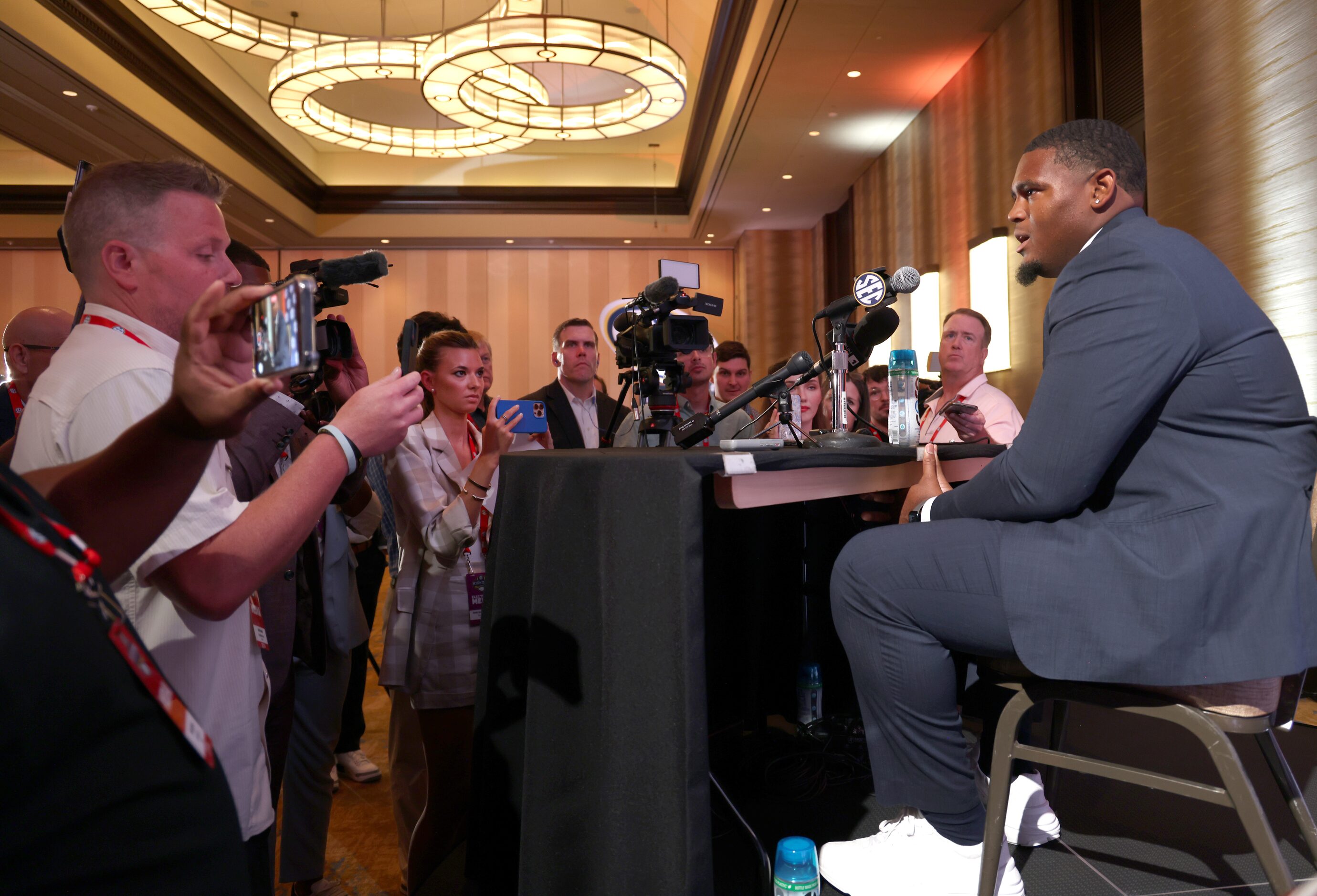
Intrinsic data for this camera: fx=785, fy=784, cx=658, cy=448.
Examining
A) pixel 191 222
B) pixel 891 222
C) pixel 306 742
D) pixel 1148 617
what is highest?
pixel 891 222

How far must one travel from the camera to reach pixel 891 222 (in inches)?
280

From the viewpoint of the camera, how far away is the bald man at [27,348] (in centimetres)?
303

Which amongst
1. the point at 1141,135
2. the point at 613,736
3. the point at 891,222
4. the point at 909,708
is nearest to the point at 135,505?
the point at 613,736

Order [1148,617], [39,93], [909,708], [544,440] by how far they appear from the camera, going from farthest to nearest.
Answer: [39,93]
[544,440]
[909,708]
[1148,617]

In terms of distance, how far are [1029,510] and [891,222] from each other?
6415mm

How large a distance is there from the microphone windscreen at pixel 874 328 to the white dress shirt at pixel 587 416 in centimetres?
204

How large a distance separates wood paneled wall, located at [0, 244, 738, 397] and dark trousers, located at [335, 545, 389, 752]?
795 centimetres

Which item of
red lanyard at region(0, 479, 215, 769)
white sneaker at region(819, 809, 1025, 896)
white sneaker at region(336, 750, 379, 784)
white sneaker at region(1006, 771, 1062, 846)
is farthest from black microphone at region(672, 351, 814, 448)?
white sneaker at region(336, 750, 379, 784)

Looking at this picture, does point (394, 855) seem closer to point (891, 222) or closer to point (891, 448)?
point (891, 448)

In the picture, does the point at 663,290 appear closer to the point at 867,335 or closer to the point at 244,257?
the point at 867,335

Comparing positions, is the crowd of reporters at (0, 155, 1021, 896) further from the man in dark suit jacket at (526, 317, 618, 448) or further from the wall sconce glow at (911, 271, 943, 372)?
the wall sconce glow at (911, 271, 943, 372)

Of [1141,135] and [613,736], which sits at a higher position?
[1141,135]

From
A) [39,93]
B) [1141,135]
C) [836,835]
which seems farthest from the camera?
[39,93]

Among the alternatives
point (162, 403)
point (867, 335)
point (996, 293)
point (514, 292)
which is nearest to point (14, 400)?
point (162, 403)
